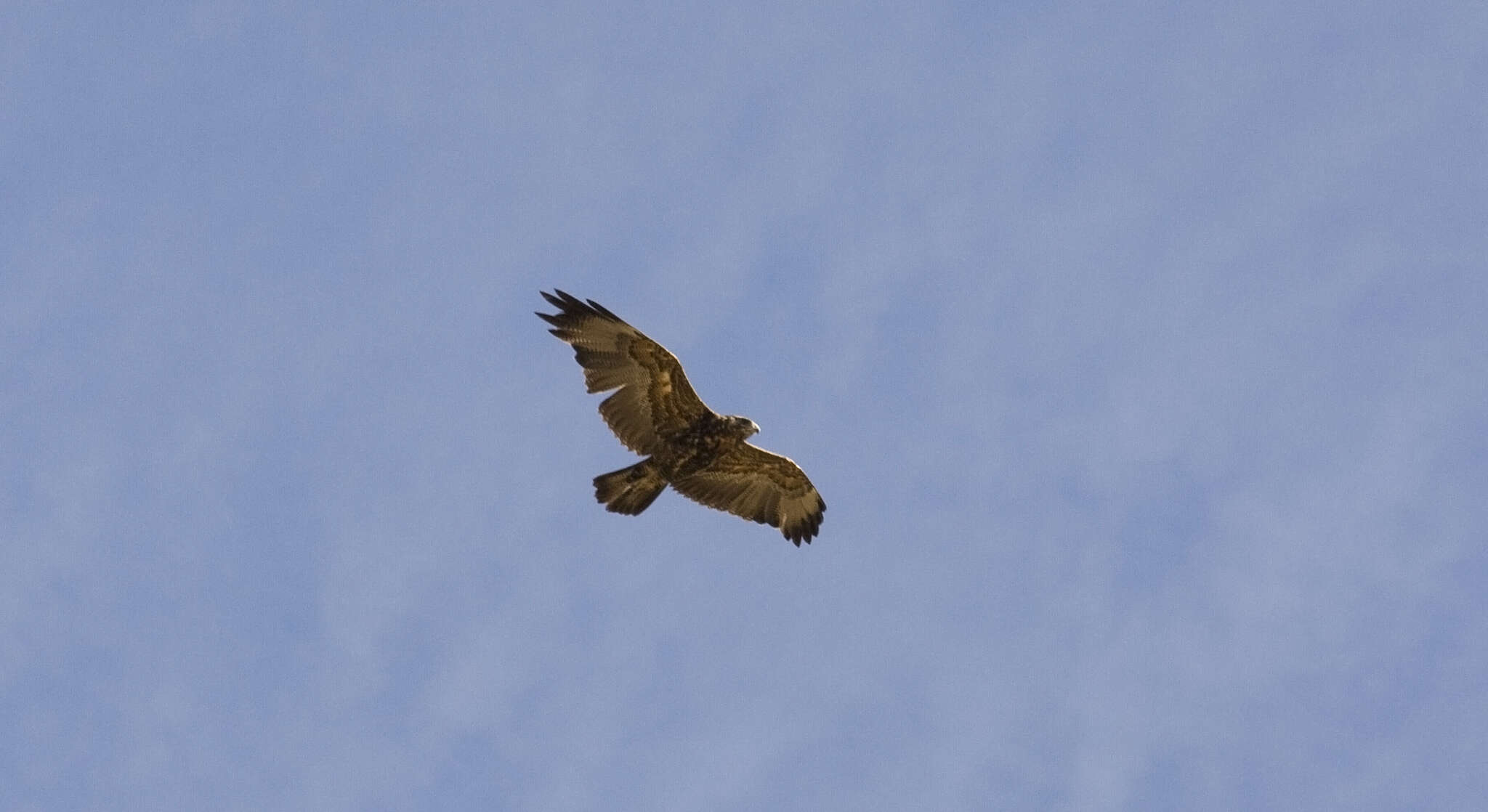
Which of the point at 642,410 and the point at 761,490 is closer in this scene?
the point at 642,410

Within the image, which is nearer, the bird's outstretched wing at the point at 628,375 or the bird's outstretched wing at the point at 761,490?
the bird's outstretched wing at the point at 628,375

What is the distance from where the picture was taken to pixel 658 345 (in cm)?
1902

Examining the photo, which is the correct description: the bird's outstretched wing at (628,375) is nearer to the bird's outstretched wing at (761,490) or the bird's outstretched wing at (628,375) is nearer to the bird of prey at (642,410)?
the bird of prey at (642,410)

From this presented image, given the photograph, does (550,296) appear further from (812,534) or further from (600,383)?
(812,534)

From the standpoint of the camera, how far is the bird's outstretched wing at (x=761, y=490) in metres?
20.2

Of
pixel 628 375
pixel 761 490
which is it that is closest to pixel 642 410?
pixel 628 375

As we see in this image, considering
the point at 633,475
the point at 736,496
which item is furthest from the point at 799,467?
the point at 633,475

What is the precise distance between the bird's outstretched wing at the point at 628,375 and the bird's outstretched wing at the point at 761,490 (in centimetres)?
80

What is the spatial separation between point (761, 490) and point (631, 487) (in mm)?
1973

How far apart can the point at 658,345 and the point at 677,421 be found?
3.07 ft

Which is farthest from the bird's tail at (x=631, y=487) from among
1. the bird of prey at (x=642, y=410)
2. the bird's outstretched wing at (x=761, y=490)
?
the bird's outstretched wing at (x=761, y=490)

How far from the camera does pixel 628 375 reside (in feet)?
63.4

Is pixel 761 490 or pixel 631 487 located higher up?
pixel 761 490

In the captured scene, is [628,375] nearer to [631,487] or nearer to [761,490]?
[631,487]
